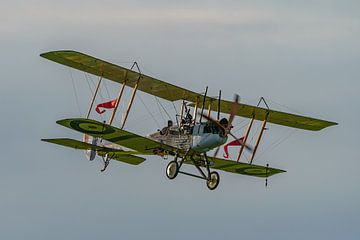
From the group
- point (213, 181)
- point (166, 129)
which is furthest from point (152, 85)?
point (213, 181)

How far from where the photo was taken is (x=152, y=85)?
122 ft

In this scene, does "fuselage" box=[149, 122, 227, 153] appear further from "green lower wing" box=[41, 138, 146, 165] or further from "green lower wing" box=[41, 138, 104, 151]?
"green lower wing" box=[41, 138, 104, 151]

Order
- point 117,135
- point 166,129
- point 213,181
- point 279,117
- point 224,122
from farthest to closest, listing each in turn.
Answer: point 279,117
point 213,181
point 166,129
point 224,122
point 117,135

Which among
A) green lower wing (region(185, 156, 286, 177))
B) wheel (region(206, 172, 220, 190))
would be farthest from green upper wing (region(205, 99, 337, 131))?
wheel (region(206, 172, 220, 190))

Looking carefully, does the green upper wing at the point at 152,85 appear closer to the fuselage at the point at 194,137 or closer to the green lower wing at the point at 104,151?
the fuselage at the point at 194,137

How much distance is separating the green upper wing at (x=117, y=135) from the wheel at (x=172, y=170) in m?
0.56

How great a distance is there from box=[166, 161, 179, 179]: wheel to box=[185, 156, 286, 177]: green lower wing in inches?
90.8

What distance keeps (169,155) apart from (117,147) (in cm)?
300

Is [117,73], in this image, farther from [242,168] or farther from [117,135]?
[242,168]

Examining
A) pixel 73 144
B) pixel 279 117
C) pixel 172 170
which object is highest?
pixel 279 117

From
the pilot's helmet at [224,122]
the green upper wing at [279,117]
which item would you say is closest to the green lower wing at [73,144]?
the green upper wing at [279,117]

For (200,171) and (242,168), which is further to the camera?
(242,168)

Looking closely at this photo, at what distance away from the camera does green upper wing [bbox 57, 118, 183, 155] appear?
33.9m

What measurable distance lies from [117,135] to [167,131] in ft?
7.32
